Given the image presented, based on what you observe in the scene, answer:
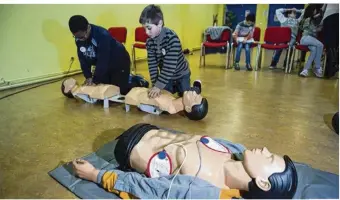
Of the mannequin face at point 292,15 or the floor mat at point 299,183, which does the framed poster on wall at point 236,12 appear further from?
the floor mat at point 299,183

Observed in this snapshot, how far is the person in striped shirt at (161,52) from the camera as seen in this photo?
1.82 meters

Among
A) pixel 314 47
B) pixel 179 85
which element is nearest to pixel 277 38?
pixel 314 47

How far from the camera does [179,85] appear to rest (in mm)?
2316

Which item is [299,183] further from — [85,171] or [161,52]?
[161,52]

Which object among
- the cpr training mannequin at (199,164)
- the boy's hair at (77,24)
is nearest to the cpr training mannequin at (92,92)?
the boy's hair at (77,24)

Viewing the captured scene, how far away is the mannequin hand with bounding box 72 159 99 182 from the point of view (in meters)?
1.15

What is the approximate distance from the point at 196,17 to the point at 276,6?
2.53 meters

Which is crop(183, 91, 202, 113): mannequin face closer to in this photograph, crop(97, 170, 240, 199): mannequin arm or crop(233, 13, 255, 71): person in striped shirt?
crop(97, 170, 240, 199): mannequin arm

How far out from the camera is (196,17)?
6371 millimetres

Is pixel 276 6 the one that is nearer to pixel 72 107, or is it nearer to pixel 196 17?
pixel 196 17

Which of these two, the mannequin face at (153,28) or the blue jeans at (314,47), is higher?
the mannequin face at (153,28)

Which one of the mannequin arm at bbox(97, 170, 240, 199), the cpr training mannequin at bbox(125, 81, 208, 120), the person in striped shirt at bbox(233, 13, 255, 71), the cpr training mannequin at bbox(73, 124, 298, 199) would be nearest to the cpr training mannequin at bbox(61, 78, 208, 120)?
the cpr training mannequin at bbox(125, 81, 208, 120)

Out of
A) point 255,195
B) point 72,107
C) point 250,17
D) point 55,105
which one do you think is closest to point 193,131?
point 255,195

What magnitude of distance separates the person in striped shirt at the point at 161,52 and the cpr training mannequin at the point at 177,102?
0.05 meters
